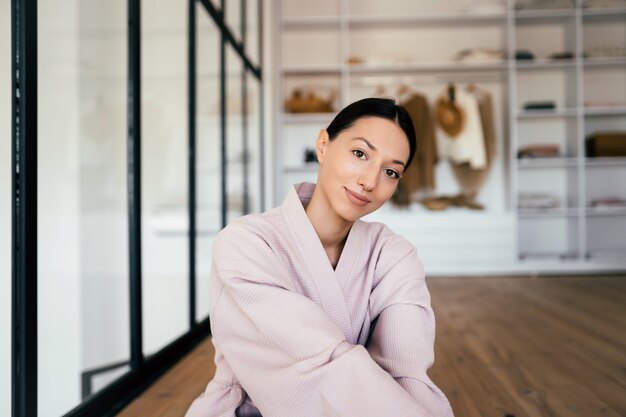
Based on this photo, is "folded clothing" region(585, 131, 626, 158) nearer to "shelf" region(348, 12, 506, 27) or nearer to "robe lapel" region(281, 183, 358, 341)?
"shelf" region(348, 12, 506, 27)

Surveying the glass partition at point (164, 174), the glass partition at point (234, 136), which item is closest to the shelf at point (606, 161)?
the glass partition at point (234, 136)

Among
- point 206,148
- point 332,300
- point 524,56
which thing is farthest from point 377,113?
point 524,56

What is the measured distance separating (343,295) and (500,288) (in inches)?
118

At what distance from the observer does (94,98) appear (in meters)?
1.49

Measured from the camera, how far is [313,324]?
1.00m

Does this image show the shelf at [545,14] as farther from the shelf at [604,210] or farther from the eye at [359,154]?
the eye at [359,154]

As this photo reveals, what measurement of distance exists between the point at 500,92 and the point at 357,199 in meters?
4.32

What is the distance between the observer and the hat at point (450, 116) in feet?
15.5

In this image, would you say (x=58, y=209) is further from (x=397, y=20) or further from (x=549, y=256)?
(x=549, y=256)

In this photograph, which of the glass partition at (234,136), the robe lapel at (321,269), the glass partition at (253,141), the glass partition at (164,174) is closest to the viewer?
the robe lapel at (321,269)

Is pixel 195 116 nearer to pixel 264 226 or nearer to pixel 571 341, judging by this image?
pixel 264 226

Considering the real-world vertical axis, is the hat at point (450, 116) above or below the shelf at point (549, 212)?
above

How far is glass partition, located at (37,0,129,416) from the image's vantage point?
4.02 feet

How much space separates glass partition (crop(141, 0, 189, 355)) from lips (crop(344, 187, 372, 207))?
0.94 metres
